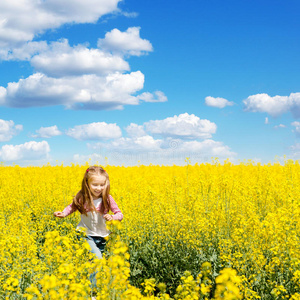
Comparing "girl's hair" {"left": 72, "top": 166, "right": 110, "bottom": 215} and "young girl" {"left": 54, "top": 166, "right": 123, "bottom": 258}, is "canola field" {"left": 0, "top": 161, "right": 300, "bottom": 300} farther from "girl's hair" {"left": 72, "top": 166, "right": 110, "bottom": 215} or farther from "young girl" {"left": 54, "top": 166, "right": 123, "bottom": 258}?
"girl's hair" {"left": 72, "top": 166, "right": 110, "bottom": 215}

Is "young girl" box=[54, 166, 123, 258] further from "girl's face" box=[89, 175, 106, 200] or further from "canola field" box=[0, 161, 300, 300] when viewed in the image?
"canola field" box=[0, 161, 300, 300]

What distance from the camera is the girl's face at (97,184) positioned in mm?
4656

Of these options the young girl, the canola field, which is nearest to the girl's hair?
the young girl

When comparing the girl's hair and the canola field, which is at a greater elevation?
the girl's hair

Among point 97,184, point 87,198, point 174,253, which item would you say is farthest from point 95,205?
point 174,253

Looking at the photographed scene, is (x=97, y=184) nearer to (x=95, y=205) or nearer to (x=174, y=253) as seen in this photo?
(x=95, y=205)

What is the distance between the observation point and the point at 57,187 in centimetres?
926

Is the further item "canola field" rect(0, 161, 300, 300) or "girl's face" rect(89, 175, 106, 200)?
"girl's face" rect(89, 175, 106, 200)

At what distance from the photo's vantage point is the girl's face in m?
4.66

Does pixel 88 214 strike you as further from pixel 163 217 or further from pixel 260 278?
pixel 260 278

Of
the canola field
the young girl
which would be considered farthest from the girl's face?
the canola field

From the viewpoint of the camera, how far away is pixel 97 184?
4.68m

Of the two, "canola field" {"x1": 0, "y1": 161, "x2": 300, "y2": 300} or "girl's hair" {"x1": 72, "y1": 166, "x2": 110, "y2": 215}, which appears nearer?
"canola field" {"x1": 0, "y1": 161, "x2": 300, "y2": 300}

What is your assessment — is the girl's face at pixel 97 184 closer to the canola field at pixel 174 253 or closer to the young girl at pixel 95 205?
the young girl at pixel 95 205
